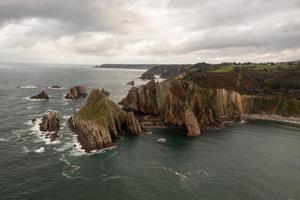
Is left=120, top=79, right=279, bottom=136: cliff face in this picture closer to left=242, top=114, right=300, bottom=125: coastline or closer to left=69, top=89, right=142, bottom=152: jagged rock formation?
left=242, top=114, right=300, bottom=125: coastline

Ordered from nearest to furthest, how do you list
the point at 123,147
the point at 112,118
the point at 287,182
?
the point at 287,182
the point at 123,147
the point at 112,118

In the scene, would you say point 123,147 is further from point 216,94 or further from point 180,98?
point 216,94

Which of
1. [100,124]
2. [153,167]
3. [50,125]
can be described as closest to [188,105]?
[100,124]

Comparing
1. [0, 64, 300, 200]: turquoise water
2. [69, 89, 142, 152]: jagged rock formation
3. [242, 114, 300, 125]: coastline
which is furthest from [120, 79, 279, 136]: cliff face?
[69, 89, 142, 152]: jagged rock formation

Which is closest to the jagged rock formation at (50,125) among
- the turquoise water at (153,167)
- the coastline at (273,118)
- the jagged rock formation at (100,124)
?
the turquoise water at (153,167)

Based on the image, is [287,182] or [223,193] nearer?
[223,193]

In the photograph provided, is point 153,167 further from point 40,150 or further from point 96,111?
point 96,111

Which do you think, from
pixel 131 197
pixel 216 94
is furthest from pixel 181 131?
pixel 131 197
